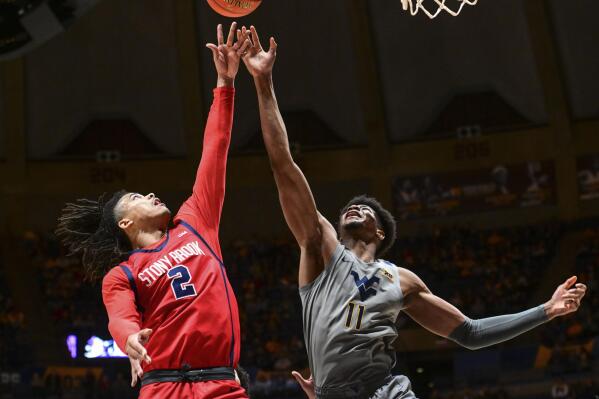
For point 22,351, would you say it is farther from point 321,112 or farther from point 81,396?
point 321,112

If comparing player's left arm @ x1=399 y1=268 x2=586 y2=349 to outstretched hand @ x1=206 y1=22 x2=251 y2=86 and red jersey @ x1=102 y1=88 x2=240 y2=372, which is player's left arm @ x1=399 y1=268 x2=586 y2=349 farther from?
outstretched hand @ x1=206 y1=22 x2=251 y2=86

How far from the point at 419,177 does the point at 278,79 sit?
4.71 metres

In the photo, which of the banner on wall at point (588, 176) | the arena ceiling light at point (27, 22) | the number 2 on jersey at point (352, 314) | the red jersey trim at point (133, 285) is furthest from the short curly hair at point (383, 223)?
the banner on wall at point (588, 176)

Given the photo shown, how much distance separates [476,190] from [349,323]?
18.3 metres

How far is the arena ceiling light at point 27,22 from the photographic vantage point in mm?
7867

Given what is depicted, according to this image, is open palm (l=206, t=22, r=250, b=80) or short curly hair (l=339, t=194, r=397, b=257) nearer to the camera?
open palm (l=206, t=22, r=250, b=80)

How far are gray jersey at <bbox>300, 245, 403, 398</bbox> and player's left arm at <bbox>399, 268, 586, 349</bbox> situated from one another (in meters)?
A: 0.17

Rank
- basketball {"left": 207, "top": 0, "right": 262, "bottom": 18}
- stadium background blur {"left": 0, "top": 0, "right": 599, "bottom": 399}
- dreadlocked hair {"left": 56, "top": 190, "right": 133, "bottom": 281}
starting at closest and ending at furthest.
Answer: dreadlocked hair {"left": 56, "top": 190, "right": 133, "bottom": 281}
basketball {"left": 207, "top": 0, "right": 262, "bottom": 18}
stadium background blur {"left": 0, "top": 0, "right": 599, "bottom": 399}

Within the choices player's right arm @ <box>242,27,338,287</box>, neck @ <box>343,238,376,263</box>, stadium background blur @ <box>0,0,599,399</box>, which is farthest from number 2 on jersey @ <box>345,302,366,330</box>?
stadium background blur @ <box>0,0,599,399</box>

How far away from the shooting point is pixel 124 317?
348 cm

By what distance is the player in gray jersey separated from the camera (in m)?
4.09

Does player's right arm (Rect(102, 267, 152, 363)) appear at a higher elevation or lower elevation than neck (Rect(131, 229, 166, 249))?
lower

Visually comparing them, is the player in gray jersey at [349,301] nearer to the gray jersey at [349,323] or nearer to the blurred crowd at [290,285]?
the gray jersey at [349,323]

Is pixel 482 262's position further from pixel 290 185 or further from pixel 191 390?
pixel 191 390
